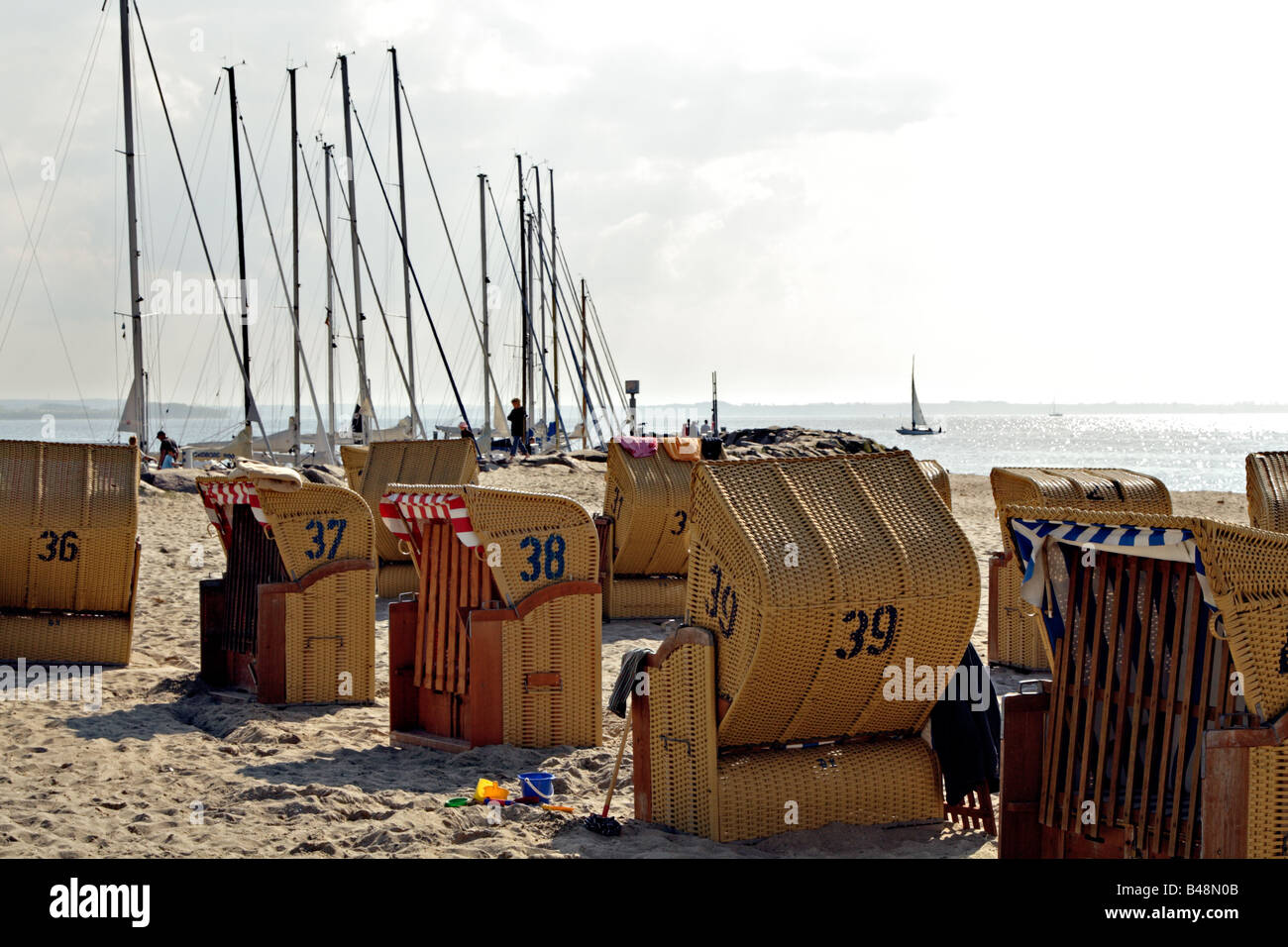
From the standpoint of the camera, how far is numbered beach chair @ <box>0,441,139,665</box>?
1009 cm

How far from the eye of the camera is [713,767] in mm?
5711

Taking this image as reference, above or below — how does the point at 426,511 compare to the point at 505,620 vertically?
above


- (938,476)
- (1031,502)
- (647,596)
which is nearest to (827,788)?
(1031,502)

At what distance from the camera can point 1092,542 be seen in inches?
→ 183

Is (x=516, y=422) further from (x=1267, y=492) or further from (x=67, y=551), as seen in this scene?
(x=1267, y=492)

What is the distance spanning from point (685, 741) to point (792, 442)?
32.0 metres

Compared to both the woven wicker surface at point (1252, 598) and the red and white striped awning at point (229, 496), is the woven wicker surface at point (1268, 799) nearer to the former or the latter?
the woven wicker surface at point (1252, 598)

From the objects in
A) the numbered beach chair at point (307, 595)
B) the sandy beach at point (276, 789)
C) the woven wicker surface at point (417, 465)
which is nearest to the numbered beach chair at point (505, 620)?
the sandy beach at point (276, 789)

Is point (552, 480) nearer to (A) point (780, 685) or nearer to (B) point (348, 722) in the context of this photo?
(B) point (348, 722)

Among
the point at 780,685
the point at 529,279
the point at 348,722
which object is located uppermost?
the point at 529,279

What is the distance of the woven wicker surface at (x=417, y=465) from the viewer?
15188 millimetres

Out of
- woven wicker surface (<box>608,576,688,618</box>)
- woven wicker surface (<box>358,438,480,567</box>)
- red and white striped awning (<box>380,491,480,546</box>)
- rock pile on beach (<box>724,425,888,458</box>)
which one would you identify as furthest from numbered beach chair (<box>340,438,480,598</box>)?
rock pile on beach (<box>724,425,888,458</box>)
